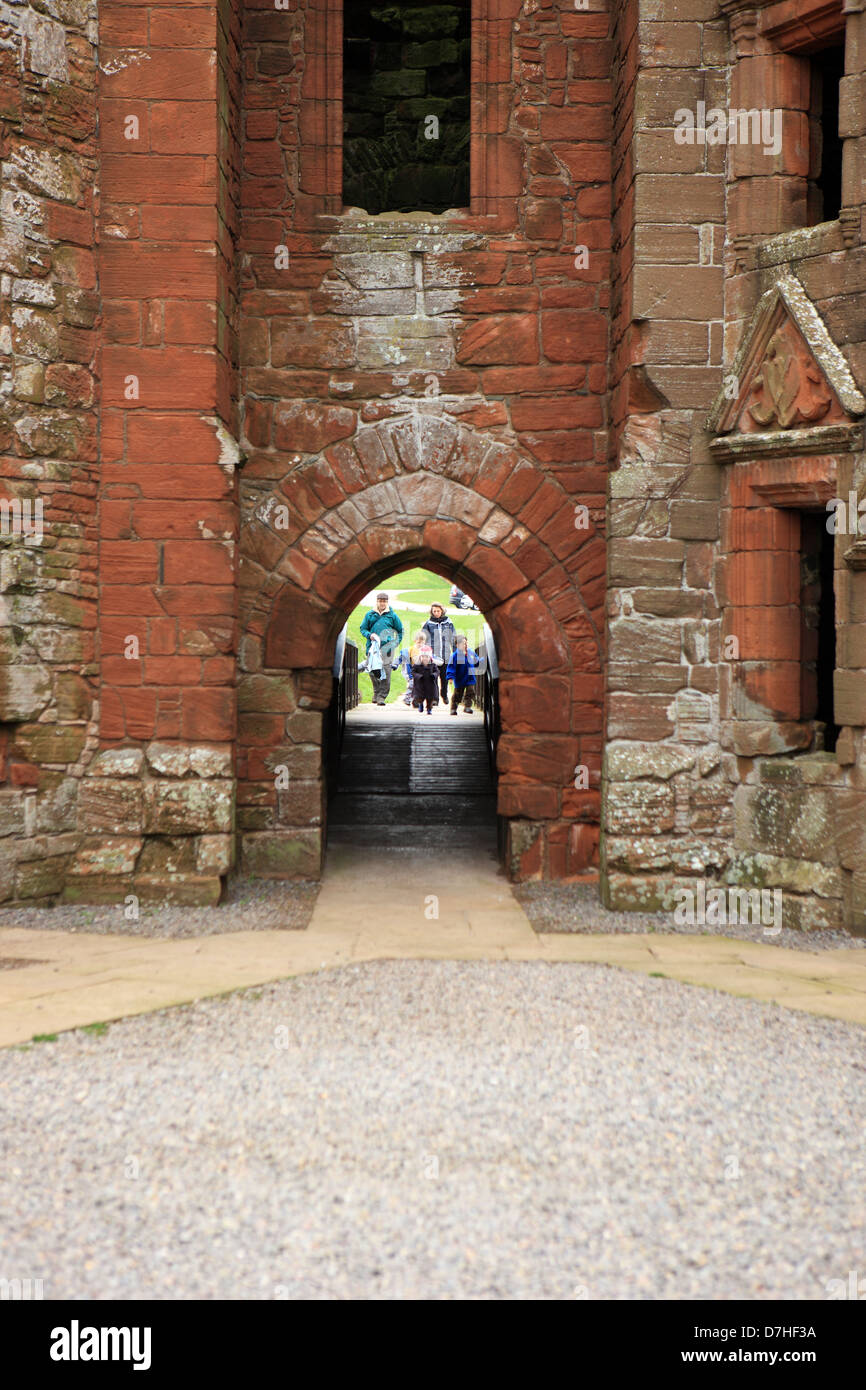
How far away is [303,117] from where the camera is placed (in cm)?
726

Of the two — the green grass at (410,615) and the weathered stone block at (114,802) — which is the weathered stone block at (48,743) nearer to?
the weathered stone block at (114,802)

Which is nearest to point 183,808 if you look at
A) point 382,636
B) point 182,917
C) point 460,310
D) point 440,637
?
point 182,917

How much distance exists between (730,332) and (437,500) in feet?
6.93

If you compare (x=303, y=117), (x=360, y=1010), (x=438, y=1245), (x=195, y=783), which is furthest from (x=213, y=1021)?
(x=303, y=117)

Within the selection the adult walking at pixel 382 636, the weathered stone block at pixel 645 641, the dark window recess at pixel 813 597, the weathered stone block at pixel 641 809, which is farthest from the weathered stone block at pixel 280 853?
the adult walking at pixel 382 636

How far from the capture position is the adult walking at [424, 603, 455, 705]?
1541 cm

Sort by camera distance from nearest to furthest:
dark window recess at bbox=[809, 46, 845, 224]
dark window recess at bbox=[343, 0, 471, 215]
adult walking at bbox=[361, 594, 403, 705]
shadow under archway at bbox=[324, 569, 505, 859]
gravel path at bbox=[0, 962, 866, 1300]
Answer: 1. gravel path at bbox=[0, 962, 866, 1300]
2. dark window recess at bbox=[809, 46, 845, 224]
3. shadow under archway at bbox=[324, 569, 505, 859]
4. dark window recess at bbox=[343, 0, 471, 215]
5. adult walking at bbox=[361, 594, 403, 705]

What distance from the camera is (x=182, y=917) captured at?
641cm

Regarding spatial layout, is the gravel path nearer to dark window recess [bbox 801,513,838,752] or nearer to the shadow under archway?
dark window recess [bbox 801,513,838,752]

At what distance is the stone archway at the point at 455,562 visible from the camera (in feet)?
23.7

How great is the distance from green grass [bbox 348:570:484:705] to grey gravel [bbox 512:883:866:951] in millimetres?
10962

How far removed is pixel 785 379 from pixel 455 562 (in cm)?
236

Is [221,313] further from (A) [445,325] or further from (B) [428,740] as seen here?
(B) [428,740]

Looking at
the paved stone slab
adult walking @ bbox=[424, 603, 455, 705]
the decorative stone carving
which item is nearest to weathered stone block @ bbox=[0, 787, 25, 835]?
the paved stone slab
